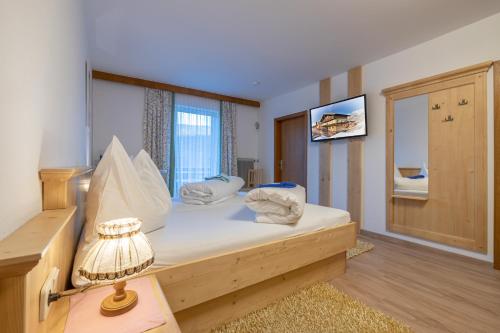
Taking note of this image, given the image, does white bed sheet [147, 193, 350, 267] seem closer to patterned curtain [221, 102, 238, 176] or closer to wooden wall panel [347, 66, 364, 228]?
wooden wall panel [347, 66, 364, 228]

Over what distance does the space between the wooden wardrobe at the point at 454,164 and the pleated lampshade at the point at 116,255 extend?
2985mm

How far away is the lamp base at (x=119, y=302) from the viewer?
74cm

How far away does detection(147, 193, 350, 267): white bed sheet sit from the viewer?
1.14 m

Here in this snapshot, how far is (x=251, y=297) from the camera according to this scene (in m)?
1.43

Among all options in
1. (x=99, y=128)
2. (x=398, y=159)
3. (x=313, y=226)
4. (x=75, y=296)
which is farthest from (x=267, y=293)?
(x=99, y=128)

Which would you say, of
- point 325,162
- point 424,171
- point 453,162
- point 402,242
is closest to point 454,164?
point 453,162

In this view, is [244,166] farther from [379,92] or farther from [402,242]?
[402,242]

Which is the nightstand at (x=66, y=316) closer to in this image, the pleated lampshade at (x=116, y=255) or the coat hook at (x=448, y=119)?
the pleated lampshade at (x=116, y=255)

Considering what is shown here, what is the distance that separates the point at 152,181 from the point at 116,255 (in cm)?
75

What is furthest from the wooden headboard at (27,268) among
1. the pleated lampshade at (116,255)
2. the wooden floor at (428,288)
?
the wooden floor at (428,288)

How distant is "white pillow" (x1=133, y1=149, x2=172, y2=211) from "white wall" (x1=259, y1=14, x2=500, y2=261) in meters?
2.79

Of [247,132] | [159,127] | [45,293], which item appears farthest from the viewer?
[247,132]

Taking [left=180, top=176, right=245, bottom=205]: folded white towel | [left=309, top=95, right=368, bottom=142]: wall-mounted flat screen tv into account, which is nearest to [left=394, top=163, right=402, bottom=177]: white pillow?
[left=309, top=95, right=368, bottom=142]: wall-mounted flat screen tv

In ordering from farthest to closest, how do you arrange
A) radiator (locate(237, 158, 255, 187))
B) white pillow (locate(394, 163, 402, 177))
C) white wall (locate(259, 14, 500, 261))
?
radiator (locate(237, 158, 255, 187)), white pillow (locate(394, 163, 402, 177)), white wall (locate(259, 14, 500, 261))
